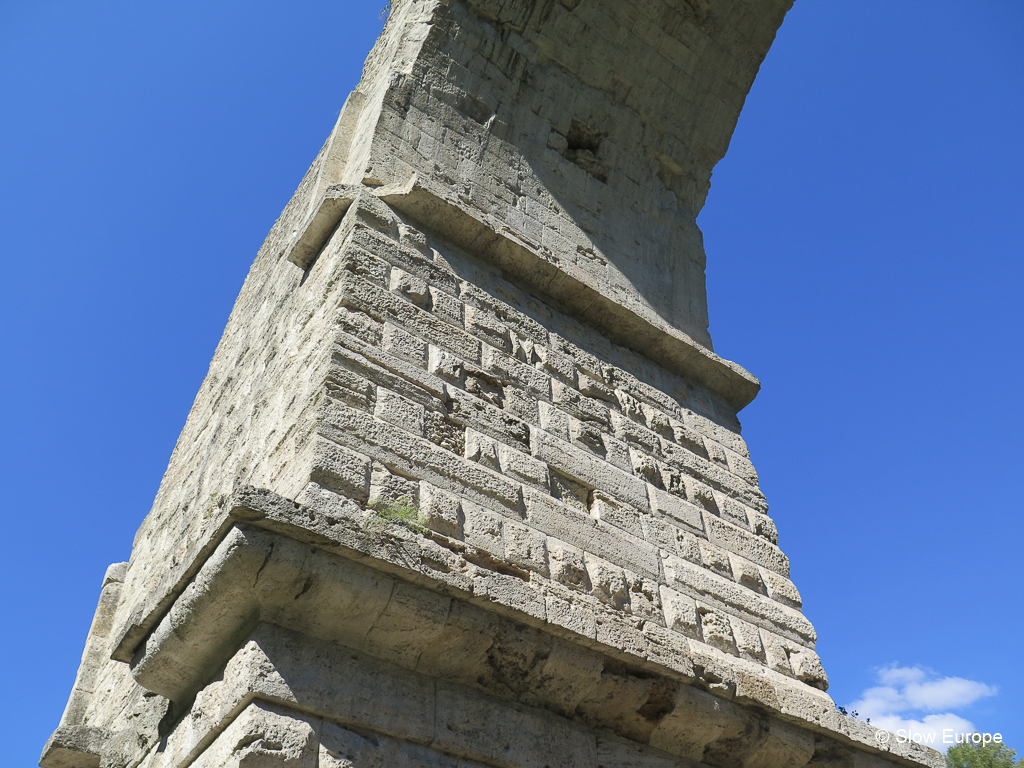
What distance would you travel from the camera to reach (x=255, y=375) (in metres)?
4.49

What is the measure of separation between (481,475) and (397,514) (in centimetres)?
53

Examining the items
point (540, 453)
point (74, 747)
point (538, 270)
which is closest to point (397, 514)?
point (540, 453)

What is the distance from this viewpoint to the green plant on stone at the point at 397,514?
284cm

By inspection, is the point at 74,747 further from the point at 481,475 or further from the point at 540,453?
the point at 540,453

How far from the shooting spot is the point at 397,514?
2928 mm

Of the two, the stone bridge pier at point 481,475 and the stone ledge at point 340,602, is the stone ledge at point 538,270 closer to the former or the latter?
the stone bridge pier at point 481,475

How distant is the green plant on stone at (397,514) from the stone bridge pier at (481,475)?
15mm

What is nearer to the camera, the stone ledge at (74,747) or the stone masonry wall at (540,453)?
the stone masonry wall at (540,453)

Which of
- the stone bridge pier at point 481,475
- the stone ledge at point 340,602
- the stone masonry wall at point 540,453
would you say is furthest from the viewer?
the stone masonry wall at point 540,453

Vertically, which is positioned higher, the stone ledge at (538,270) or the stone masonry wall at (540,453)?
the stone ledge at (538,270)

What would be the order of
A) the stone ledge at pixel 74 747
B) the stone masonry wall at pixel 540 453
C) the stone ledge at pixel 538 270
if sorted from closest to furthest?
the stone masonry wall at pixel 540 453 < the stone ledge at pixel 74 747 < the stone ledge at pixel 538 270

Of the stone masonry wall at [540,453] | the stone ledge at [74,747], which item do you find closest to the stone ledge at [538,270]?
the stone masonry wall at [540,453]

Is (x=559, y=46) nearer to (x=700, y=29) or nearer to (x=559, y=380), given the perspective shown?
(x=700, y=29)

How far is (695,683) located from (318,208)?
277cm
